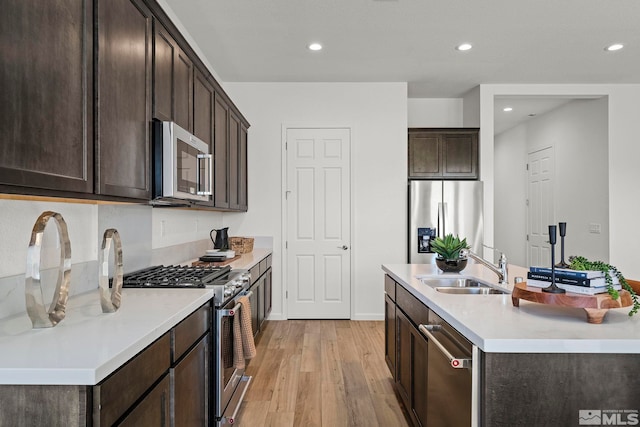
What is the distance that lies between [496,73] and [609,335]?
13.0 feet

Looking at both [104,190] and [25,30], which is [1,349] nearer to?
[104,190]

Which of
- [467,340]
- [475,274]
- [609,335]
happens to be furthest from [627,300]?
[475,274]

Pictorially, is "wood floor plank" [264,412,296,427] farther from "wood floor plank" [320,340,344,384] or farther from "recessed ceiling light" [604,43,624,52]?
"recessed ceiling light" [604,43,624,52]

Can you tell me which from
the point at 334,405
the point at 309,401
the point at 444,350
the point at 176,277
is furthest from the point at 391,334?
the point at 176,277

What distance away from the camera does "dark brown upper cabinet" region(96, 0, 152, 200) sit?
158 centimetres

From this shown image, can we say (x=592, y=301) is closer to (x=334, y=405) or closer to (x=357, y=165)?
(x=334, y=405)

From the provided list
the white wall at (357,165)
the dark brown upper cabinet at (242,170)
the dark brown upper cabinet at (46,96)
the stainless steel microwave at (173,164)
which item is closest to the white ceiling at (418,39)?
the white wall at (357,165)

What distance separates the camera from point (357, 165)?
4844 millimetres

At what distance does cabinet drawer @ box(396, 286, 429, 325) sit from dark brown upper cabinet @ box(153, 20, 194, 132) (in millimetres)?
1666

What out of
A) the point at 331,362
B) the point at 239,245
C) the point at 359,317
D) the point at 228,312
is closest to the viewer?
the point at 228,312

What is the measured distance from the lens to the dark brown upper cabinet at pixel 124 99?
1.58 m

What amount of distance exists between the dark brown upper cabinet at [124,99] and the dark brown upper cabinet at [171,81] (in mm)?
90

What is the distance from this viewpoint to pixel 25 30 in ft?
3.81

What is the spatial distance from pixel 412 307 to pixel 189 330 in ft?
3.78
